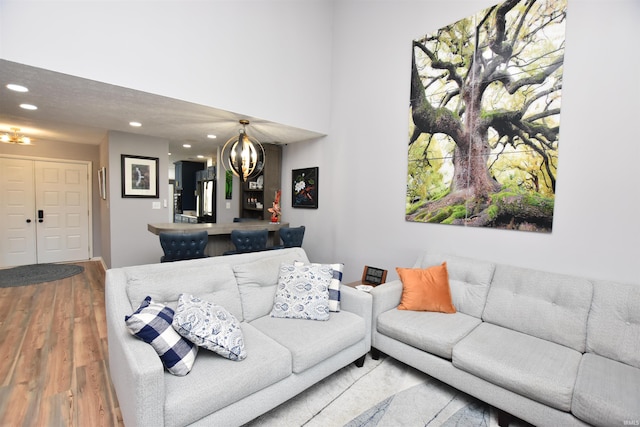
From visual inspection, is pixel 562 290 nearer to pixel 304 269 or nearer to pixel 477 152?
pixel 477 152

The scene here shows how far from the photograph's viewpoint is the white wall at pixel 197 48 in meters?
2.27

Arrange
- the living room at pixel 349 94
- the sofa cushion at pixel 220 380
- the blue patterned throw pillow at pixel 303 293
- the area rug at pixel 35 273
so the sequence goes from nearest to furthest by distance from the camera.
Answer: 1. the sofa cushion at pixel 220 380
2. the living room at pixel 349 94
3. the blue patterned throw pillow at pixel 303 293
4. the area rug at pixel 35 273

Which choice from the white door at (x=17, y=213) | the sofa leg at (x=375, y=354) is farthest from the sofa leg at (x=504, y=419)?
the white door at (x=17, y=213)

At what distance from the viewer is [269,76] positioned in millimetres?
3605

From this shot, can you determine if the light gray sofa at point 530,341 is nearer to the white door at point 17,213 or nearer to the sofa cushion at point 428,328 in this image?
the sofa cushion at point 428,328

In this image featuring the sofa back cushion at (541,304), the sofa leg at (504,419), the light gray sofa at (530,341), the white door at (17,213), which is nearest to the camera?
the light gray sofa at (530,341)

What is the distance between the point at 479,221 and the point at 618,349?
4.16 ft

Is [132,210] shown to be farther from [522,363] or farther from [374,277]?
[522,363]

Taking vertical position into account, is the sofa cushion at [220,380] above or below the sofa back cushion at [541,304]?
below

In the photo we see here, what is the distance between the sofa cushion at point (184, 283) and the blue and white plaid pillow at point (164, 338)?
0.97ft

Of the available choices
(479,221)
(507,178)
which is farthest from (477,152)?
(479,221)

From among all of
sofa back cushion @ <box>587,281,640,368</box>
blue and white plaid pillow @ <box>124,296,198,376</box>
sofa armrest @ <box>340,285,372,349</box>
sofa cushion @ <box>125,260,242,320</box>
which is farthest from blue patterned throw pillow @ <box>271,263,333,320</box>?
sofa back cushion @ <box>587,281,640,368</box>

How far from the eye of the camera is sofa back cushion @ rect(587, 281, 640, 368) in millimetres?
1800

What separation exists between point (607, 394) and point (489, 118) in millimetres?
2147
